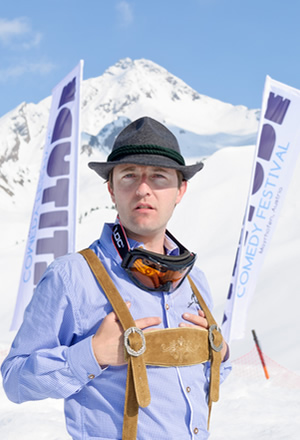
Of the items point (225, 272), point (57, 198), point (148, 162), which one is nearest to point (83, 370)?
point (148, 162)

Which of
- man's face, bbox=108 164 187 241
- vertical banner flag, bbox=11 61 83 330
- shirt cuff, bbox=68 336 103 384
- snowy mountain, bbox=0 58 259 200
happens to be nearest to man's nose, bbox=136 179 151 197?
man's face, bbox=108 164 187 241

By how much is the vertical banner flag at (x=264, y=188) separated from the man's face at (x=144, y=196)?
5.77 m

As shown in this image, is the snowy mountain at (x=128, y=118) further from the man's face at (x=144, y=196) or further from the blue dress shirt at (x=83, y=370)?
the blue dress shirt at (x=83, y=370)

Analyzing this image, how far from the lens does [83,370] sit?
1.77m

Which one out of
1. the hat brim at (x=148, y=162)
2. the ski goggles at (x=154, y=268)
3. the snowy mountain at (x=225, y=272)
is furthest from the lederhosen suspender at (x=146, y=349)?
A: the snowy mountain at (x=225, y=272)

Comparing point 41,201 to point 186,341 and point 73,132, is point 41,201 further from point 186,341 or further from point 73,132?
point 186,341

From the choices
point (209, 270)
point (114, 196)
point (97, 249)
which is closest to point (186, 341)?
point (97, 249)

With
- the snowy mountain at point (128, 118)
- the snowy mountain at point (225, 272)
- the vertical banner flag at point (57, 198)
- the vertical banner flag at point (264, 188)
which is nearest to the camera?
the snowy mountain at point (225, 272)

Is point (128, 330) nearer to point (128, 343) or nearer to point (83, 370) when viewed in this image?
point (128, 343)

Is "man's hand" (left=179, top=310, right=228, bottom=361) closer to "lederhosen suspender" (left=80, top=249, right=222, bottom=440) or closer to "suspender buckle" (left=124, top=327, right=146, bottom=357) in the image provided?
"lederhosen suspender" (left=80, top=249, right=222, bottom=440)

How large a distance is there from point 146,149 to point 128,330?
72 cm

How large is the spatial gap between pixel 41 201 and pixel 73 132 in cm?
113

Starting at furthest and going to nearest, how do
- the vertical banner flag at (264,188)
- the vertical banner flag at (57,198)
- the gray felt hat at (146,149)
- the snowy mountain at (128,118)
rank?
1. the snowy mountain at (128,118)
2. the vertical banner flag at (264,188)
3. the vertical banner flag at (57,198)
4. the gray felt hat at (146,149)

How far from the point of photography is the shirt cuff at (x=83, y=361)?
1.77 metres
